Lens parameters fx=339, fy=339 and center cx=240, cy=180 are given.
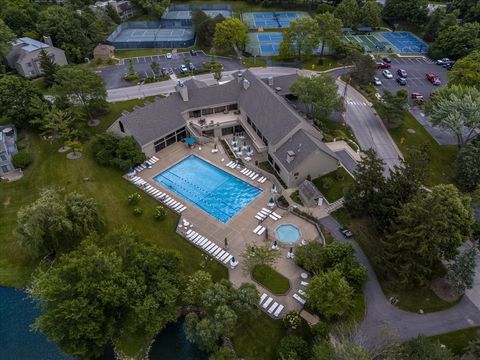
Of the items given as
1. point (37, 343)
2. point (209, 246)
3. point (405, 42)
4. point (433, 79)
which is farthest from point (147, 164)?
point (405, 42)

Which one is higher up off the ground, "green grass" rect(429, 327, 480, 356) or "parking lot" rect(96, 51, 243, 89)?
"parking lot" rect(96, 51, 243, 89)

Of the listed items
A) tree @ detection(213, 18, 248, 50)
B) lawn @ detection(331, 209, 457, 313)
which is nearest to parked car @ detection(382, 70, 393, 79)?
tree @ detection(213, 18, 248, 50)

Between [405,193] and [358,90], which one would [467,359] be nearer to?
[405,193]

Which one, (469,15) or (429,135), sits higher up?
(469,15)

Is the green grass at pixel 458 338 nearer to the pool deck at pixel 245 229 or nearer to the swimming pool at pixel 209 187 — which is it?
the pool deck at pixel 245 229

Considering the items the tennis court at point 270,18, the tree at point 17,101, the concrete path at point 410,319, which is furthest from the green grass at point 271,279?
the tennis court at point 270,18

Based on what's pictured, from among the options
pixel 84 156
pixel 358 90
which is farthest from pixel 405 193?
pixel 84 156

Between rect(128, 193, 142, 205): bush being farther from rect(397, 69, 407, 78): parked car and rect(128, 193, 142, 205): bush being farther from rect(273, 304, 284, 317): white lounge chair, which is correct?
rect(397, 69, 407, 78): parked car
